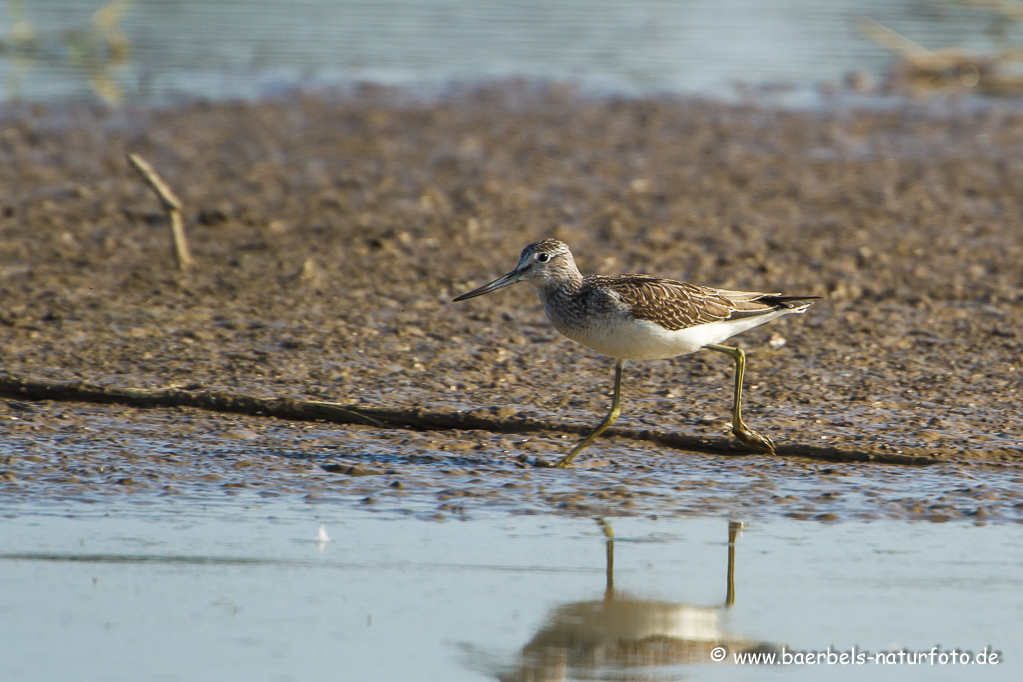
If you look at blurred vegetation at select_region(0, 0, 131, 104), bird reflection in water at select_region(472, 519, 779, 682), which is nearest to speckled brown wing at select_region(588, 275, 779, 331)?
bird reflection in water at select_region(472, 519, 779, 682)

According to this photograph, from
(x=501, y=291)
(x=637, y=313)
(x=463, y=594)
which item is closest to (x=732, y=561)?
(x=463, y=594)

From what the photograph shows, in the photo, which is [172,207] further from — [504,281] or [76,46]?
[76,46]

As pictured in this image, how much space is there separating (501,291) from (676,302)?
2.51 metres

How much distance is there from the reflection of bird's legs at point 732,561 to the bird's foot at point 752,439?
813mm

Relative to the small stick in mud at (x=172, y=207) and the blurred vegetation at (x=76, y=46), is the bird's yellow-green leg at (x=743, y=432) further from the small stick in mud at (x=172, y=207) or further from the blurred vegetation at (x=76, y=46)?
the blurred vegetation at (x=76, y=46)

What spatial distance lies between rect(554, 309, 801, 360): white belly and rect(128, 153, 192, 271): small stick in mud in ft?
10.6

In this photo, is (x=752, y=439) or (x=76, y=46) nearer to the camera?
(x=752, y=439)

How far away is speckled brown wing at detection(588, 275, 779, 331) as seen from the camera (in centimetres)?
608

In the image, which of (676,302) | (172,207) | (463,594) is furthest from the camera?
(172,207)

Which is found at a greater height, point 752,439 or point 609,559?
point 752,439

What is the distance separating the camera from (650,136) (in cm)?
1310

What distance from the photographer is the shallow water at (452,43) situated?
15.7 m

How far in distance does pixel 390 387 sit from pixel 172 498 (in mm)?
1590

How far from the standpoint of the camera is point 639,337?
19.7 feet
